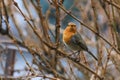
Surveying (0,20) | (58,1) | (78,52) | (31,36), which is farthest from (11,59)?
(58,1)

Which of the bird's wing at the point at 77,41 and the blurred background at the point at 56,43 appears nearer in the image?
the blurred background at the point at 56,43

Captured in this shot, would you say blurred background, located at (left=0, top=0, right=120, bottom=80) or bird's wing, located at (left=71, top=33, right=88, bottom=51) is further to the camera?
bird's wing, located at (left=71, top=33, right=88, bottom=51)

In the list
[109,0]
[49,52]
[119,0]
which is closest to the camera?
[109,0]

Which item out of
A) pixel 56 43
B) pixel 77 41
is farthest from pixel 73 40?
pixel 56 43

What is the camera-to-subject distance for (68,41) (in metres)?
2.73

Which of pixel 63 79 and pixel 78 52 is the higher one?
pixel 78 52

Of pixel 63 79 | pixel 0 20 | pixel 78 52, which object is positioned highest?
pixel 0 20

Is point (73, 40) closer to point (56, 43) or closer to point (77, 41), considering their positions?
point (77, 41)

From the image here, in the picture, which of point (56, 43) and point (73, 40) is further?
point (73, 40)

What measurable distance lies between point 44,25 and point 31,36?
120 cm

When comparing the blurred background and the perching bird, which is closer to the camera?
the blurred background

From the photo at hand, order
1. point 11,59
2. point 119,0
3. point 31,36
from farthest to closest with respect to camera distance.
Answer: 1. point 11,59
2. point 31,36
3. point 119,0

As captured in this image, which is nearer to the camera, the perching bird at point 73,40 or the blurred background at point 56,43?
the blurred background at point 56,43

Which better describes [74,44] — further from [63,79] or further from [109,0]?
[109,0]
